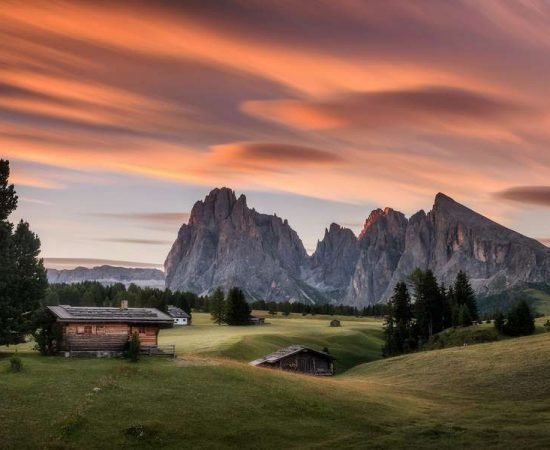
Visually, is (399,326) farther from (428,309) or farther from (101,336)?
(101,336)

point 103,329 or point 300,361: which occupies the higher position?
point 103,329

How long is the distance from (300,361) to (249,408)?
150 feet

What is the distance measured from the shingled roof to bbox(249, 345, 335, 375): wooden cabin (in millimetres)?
19734

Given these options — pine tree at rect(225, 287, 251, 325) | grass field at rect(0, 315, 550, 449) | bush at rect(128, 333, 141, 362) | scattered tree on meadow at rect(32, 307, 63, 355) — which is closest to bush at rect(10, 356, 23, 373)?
grass field at rect(0, 315, 550, 449)

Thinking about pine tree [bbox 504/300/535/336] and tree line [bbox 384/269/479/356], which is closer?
pine tree [bbox 504/300/535/336]

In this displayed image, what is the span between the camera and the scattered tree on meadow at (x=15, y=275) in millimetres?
65438

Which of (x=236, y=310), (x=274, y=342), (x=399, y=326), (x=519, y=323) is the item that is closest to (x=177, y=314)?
(x=236, y=310)

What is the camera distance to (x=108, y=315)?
6381cm

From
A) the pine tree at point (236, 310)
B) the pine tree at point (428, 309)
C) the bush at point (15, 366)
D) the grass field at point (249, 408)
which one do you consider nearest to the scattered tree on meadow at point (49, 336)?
the grass field at point (249, 408)

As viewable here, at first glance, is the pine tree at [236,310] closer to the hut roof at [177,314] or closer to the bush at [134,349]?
the hut roof at [177,314]

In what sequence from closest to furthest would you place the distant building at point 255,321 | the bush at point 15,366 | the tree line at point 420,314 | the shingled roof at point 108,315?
the bush at point 15,366
the shingled roof at point 108,315
the tree line at point 420,314
the distant building at point 255,321

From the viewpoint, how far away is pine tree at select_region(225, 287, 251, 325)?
152m

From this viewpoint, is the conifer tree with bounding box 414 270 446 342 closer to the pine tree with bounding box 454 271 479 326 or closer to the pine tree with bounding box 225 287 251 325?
the pine tree with bounding box 454 271 479 326

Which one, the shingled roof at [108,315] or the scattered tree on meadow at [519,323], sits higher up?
the shingled roof at [108,315]
